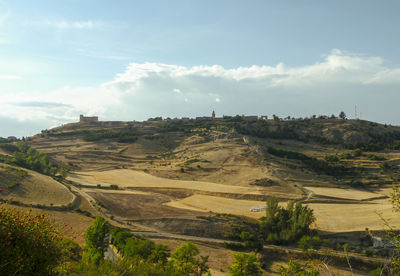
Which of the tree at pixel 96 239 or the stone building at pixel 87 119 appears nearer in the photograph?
the tree at pixel 96 239

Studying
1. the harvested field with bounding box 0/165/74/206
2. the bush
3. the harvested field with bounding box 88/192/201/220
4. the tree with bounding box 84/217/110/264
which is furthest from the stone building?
the bush

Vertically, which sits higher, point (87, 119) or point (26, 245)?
point (87, 119)

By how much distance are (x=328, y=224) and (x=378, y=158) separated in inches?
2250

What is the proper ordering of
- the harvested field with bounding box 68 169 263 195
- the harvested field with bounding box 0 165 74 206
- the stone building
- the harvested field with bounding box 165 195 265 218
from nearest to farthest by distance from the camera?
the harvested field with bounding box 0 165 74 206
the harvested field with bounding box 165 195 265 218
the harvested field with bounding box 68 169 263 195
the stone building

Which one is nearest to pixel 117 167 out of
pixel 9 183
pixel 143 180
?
pixel 143 180

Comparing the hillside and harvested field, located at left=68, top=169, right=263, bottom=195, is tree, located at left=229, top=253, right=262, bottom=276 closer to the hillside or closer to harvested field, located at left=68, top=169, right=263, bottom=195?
the hillside

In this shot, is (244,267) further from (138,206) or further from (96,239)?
(138,206)

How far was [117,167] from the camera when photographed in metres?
88.5

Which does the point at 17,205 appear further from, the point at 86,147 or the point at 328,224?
the point at 86,147

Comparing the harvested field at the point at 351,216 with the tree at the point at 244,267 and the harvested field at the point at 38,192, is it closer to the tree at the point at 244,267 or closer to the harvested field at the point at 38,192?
the tree at the point at 244,267

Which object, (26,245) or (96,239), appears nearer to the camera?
(26,245)

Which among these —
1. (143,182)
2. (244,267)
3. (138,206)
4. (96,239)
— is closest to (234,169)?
(143,182)

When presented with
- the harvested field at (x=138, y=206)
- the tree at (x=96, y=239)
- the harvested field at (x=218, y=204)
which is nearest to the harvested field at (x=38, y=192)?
the harvested field at (x=138, y=206)

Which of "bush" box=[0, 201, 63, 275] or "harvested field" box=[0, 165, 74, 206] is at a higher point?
"bush" box=[0, 201, 63, 275]
